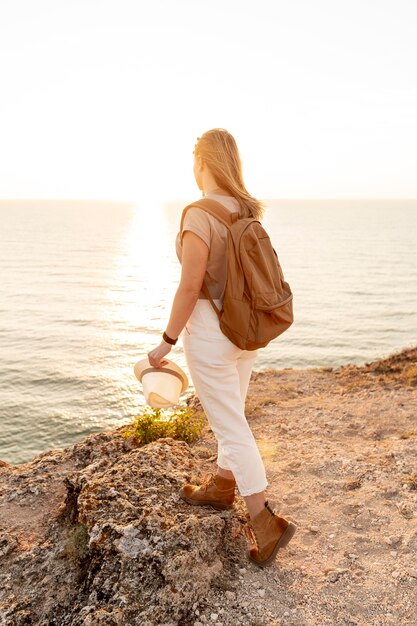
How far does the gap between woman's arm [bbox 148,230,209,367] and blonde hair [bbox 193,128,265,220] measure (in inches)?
19.0

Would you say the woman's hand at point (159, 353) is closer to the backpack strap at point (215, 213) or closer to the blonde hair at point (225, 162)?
the backpack strap at point (215, 213)

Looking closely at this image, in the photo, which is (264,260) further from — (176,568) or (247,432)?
(176,568)

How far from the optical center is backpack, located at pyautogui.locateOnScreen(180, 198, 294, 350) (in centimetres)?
353

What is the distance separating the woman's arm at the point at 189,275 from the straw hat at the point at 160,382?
0.53 meters

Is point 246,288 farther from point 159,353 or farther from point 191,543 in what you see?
point 191,543

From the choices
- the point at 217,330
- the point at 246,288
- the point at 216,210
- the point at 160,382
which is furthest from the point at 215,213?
the point at 160,382

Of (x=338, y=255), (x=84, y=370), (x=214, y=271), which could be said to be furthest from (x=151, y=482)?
(x=338, y=255)

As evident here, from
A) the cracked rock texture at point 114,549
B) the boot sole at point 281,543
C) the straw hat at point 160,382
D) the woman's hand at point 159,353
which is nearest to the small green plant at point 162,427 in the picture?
the cracked rock texture at point 114,549

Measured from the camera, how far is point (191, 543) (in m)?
3.88

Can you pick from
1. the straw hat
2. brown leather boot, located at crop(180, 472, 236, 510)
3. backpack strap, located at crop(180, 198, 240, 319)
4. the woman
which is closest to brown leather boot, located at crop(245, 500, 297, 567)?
the woman

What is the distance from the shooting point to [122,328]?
100 feet

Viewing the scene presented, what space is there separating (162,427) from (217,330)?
3.07m

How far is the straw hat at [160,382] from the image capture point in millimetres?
3945

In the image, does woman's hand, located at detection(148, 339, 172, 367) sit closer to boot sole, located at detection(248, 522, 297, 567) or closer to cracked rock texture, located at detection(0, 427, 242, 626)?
cracked rock texture, located at detection(0, 427, 242, 626)
